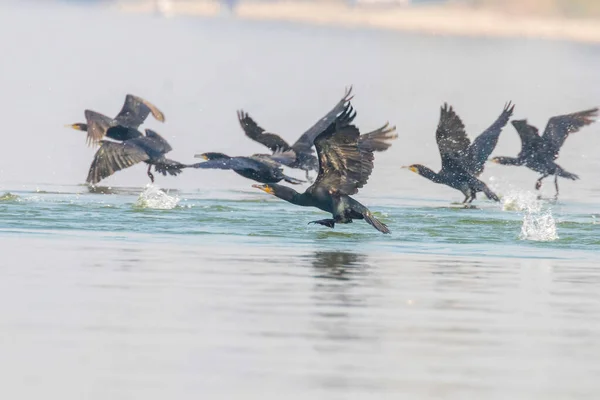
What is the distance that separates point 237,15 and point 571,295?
340 ft

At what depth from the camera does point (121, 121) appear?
2150 cm

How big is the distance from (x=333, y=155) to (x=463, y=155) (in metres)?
5.25

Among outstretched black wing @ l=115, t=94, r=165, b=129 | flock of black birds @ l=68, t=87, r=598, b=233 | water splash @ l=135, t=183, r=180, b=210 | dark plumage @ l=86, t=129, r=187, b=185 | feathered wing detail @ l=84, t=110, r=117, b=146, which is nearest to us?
flock of black birds @ l=68, t=87, r=598, b=233

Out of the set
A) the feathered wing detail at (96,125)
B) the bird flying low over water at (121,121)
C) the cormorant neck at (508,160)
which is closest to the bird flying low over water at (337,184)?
the bird flying low over water at (121,121)

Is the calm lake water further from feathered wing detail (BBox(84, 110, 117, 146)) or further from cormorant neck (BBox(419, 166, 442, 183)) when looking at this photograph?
feathered wing detail (BBox(84, 110, 117, 146))

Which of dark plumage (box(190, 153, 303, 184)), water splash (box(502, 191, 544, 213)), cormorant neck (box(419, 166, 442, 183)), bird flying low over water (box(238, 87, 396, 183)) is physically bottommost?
water splash (box(502, 191, 544, 213))

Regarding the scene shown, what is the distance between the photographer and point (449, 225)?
57.3ft

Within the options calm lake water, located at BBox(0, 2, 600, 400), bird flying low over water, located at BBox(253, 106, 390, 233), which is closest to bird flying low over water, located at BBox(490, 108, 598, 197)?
calm lake water, located at BBox(0, 2, 600, 400)

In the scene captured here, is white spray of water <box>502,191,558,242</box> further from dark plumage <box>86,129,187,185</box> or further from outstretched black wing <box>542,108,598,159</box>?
dark plumage <box>86,129,187,185</box>

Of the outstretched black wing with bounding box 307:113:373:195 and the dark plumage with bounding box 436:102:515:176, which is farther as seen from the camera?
the dark plumage with bounding box 436:102:515:176

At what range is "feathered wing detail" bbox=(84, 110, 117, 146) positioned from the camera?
2120 cm

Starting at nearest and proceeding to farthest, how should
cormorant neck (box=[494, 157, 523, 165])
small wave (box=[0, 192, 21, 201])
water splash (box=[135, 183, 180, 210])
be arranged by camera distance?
1. water splash (box=[135, 183, 180, 210])
2. small wave (box=[0, 192, 21, 201])
3. cormorant neck (box=[494, 157, 523, 165])

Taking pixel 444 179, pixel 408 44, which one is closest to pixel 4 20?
pixel 408 44

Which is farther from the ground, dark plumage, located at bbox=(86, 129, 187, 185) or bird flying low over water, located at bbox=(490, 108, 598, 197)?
bird flying low over water, located at bbox=(490, 108, 598, 197)
